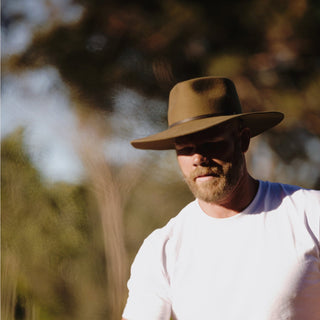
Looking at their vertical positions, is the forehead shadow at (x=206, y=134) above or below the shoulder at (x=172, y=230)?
above

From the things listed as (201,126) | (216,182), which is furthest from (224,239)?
(201,126)

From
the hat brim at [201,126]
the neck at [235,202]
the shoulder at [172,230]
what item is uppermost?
the hat brim at [201,126]

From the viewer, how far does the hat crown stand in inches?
66.3

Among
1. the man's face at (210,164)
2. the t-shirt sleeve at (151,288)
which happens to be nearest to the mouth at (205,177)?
the man's face at (210,164)

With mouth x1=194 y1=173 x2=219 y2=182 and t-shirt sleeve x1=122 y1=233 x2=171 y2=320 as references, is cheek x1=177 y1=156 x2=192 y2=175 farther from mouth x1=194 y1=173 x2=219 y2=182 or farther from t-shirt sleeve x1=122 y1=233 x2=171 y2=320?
t-shirt sleeve x1=122 y1=233 x2=171 y2=320

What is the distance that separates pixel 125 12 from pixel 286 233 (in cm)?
274

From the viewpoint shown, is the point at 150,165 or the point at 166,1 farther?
the point at 150,165

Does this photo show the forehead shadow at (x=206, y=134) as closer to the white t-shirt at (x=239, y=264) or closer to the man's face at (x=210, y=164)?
the man's face at (x=210, y=164)

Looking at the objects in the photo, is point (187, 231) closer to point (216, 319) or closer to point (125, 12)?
point (216, 319)

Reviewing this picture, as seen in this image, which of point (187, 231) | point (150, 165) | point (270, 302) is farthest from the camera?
point (150, 165)

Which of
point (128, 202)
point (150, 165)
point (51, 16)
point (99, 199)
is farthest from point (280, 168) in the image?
point (51, 16)

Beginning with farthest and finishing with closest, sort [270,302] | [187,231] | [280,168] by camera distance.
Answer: [280,168]
[187,231]
[270,302]

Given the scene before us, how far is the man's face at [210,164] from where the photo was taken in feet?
5.36

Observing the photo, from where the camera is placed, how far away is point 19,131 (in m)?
4.14
